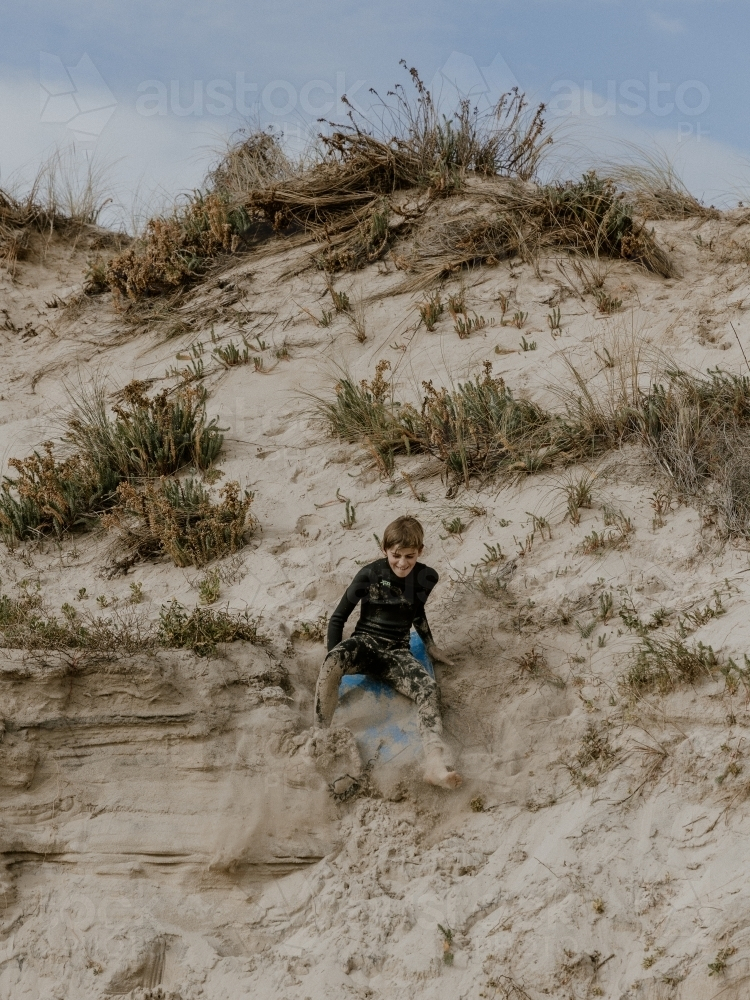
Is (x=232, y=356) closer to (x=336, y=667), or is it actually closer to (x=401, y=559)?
(x=401, y=559)

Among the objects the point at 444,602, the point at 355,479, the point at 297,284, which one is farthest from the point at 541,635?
the point at 297,284

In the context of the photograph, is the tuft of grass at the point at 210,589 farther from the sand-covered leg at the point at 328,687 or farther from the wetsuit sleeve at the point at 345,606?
the sand-covered leg at the point at 328,687

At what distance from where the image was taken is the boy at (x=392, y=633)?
515cm

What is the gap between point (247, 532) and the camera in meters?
6.74

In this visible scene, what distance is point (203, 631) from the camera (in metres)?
5.51

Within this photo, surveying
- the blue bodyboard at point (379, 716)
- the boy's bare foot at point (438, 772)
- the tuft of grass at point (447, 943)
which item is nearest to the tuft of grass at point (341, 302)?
the blue bodyboard at point (379, 716)

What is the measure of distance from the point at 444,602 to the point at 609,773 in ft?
4.80

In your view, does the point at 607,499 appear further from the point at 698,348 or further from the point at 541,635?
the point at 698,348

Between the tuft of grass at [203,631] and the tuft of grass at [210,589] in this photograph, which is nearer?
the tuft of grass at [203,631]

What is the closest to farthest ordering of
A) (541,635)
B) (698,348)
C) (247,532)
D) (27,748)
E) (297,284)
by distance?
(27,748) → (541,635) → (247,532) → (698,348) → (297,284)

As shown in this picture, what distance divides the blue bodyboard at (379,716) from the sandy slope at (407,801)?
0.35ft

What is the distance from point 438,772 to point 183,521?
8.90ft

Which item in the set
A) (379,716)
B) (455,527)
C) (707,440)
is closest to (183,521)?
(455,527)

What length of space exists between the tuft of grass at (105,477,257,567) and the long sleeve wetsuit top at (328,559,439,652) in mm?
1403
